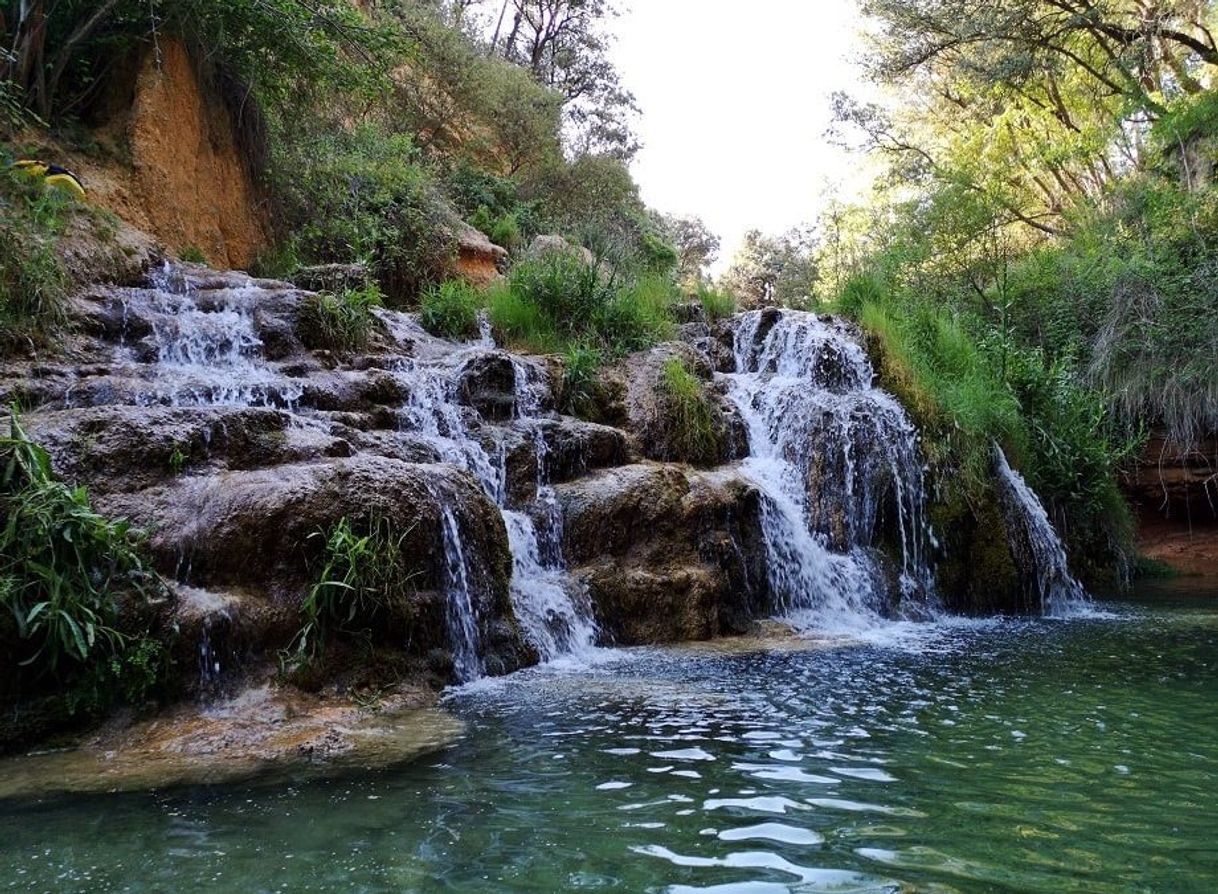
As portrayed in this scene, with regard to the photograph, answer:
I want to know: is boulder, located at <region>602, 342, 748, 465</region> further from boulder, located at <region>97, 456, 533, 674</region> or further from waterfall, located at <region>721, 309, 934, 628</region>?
boulder, located at <region>97, 456, 533, 674</region>

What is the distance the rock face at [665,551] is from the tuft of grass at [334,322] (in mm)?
2949

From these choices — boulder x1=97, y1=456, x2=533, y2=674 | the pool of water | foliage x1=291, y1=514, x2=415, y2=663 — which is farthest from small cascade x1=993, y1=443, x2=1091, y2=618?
foliage x1=291, y1=514, x2=415, y2=663

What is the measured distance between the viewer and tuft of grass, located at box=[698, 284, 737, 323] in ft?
39.7

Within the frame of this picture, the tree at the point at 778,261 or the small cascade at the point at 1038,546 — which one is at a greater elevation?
the tree at the point at 778,261

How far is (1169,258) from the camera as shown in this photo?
1180cm


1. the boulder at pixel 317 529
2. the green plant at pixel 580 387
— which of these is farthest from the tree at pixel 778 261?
the boulder at pixel 317 529

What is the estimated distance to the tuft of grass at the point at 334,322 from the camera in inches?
327

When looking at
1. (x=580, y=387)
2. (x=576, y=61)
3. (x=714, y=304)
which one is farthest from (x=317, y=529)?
(x=576, y=61)

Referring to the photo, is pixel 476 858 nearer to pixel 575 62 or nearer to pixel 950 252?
pixel 950 252

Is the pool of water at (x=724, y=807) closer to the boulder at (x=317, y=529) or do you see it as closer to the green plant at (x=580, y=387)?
the boulder at (x=317, y=529)

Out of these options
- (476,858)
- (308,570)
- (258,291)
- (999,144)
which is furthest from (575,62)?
(476,858)

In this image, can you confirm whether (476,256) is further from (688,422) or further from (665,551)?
(665,551)

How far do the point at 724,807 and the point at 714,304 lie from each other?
9960 millimetres

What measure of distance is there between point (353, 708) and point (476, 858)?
2178 mm
